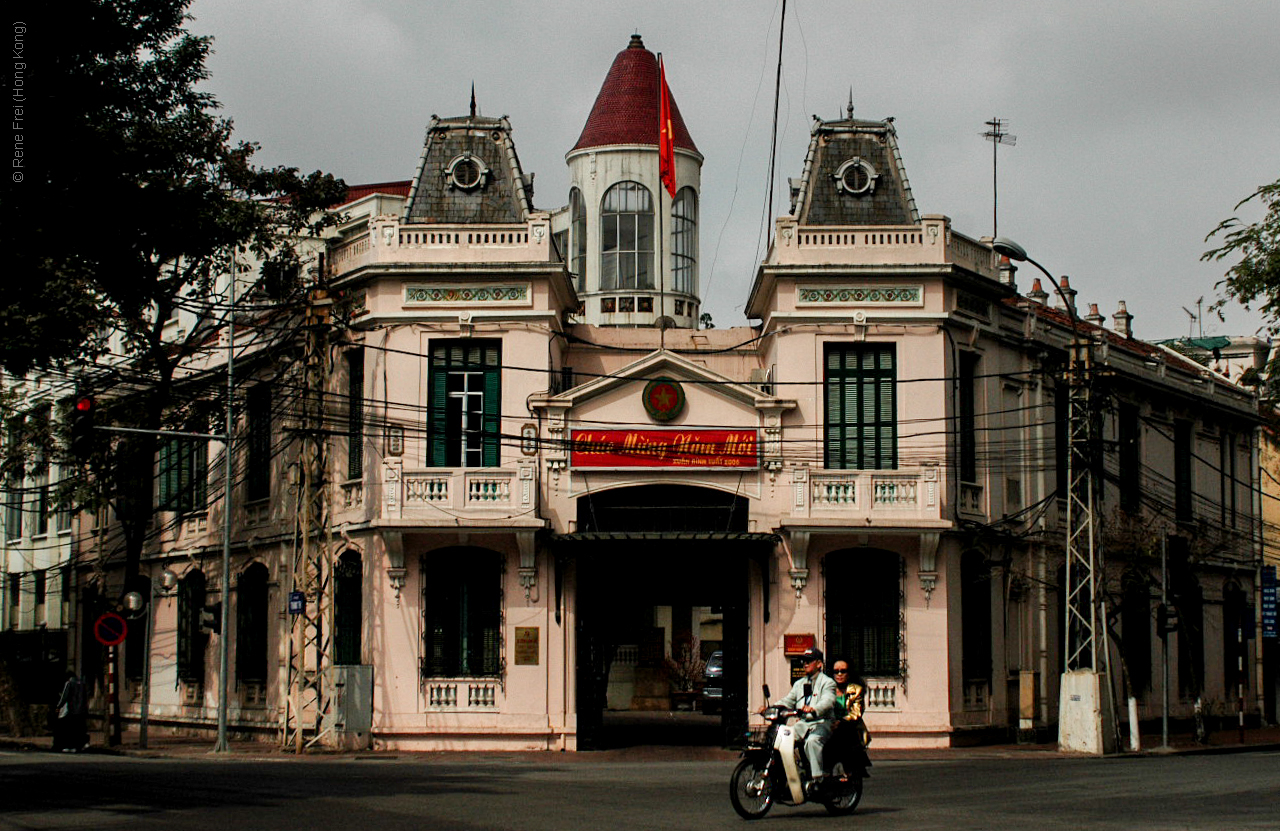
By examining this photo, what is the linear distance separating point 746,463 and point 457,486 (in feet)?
18.6

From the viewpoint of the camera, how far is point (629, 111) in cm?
4684

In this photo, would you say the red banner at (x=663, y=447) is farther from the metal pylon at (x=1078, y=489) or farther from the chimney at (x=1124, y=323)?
the chimney at (x=1124, y=323)

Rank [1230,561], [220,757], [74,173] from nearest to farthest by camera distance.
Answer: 1. [74,173]
2. [220,757]
3. [1230,561]

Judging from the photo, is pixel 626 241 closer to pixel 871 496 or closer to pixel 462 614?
pixel 871 496

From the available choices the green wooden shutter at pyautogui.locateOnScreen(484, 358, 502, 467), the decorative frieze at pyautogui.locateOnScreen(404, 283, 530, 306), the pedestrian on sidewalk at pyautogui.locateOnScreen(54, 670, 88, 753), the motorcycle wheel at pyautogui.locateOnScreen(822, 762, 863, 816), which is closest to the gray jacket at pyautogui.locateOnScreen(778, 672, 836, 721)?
Result: the motorcycle wheel at pyautogui.locateOnScreen(822, 762, 863, 816)

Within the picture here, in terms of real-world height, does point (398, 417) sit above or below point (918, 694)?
above

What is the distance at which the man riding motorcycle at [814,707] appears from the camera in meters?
18.1

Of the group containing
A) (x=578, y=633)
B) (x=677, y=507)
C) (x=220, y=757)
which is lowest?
(x=220, y=757)

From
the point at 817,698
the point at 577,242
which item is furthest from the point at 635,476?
the point at 817,698

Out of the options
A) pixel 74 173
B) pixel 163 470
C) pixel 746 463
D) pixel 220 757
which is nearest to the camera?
pixel 74 173

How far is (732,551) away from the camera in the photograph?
→ 3422cm

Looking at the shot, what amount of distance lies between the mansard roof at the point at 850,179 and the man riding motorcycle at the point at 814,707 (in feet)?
58.9

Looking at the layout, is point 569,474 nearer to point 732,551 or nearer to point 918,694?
point 732,551

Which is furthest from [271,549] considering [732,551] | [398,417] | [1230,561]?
[1230,561]
